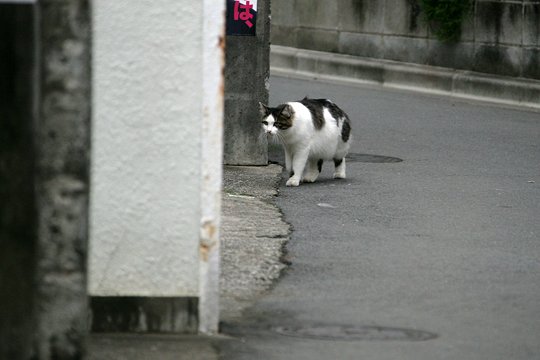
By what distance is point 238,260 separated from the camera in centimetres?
827

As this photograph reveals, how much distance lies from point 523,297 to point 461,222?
101 inches

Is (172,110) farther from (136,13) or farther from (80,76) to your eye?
(80,76)

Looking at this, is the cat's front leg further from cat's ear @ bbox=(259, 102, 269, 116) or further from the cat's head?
cat's ear @ bbox=(259, 102, 269, 116)

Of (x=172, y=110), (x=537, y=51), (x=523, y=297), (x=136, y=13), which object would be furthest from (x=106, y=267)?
(x=537, y=51)

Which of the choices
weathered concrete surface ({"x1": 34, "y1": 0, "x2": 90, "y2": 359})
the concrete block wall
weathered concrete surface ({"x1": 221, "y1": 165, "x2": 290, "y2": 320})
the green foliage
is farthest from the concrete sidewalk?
the green foliage

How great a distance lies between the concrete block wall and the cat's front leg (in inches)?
286

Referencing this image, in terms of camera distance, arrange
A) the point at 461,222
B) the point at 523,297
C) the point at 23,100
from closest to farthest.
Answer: the point at 23,100
the point at 523,297
the point at 461,222

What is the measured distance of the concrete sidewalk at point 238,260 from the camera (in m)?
6.18

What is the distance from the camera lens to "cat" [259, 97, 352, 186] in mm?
12062

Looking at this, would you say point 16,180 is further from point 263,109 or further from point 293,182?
point 263,109

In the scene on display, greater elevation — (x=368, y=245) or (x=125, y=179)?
(x=125, y=179)

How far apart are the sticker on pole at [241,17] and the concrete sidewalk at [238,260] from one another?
4.29ft

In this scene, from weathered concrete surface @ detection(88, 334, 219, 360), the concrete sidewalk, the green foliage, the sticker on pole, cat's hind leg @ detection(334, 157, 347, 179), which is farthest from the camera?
the green foliage

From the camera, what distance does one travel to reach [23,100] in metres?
4.45
